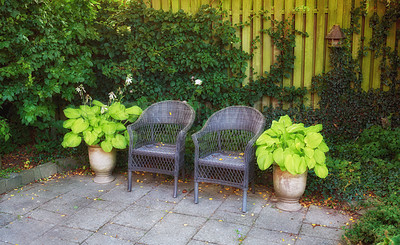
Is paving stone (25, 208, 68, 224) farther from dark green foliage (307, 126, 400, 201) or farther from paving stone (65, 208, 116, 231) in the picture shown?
dark green foliage (307, 126, 400, 201)

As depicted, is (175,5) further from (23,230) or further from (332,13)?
(23,230)

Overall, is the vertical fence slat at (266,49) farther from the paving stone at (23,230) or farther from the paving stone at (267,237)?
the paving stone at (23,230)

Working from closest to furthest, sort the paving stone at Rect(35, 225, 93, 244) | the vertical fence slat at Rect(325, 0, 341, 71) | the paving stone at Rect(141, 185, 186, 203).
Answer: the paving stone at Rect(35, 225, 93, 244), the paving stone at Rect(141, 185, 186, 203), the vertical fence slat at Rect(325, 0, 341, 71)

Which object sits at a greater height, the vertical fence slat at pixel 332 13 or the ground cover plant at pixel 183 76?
the vertical fence slat at pixel 332 13

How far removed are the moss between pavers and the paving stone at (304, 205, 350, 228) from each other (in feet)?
9.87

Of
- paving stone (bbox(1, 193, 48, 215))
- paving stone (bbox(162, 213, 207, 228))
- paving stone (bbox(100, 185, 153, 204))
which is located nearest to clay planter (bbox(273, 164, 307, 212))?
paving stone (bbox(162, 213, 207, 228))

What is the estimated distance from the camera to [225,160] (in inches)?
151

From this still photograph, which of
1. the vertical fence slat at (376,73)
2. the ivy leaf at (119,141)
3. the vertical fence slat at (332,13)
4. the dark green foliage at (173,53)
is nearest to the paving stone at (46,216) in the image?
the ivy leaf at (119,141)

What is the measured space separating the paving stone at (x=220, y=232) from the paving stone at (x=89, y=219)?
2.98ft

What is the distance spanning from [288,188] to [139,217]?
4.65 ft

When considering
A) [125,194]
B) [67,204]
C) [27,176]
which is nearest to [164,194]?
[125,194]

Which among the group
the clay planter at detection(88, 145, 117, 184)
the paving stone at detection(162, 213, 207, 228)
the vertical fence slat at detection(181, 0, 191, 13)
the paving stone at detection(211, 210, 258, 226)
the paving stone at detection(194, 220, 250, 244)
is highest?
the vertical fence slat at detection(181, 0, 191, 13)

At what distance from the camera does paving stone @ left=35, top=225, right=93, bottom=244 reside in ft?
10.4

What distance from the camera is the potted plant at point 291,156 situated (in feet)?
11.3
